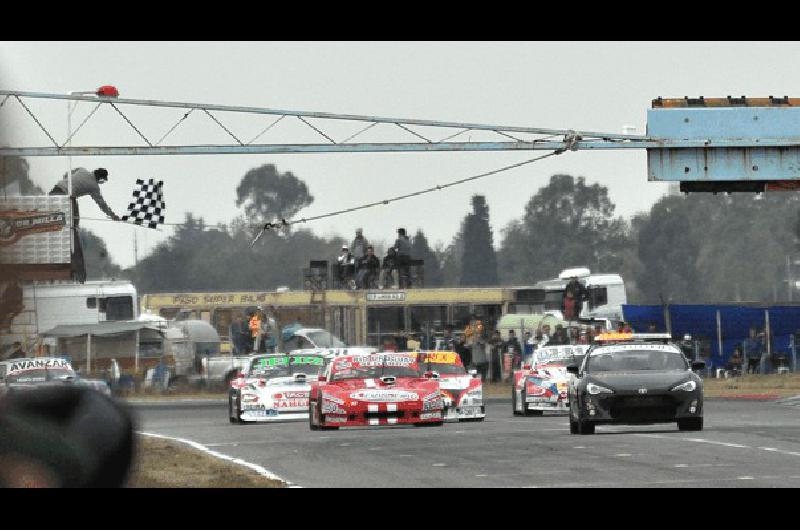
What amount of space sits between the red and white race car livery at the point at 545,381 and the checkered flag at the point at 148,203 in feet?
56.5

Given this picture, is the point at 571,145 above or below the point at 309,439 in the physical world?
above

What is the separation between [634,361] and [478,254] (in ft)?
303

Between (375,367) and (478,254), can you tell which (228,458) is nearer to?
(375,367)

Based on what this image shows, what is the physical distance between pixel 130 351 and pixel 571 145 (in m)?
13.4

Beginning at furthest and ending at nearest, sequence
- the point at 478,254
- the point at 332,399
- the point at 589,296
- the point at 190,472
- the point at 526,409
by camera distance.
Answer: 1. the point at 478,254
2. the point at 589,296
3. the point at 526,409
4. the point at 332,399
5. the point at 190,472

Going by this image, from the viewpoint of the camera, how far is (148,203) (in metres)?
47.7

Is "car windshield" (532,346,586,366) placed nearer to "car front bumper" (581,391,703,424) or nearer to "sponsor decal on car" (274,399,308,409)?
"sponsor decal on car" (274,399,308,409)

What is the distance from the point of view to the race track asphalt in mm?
15570

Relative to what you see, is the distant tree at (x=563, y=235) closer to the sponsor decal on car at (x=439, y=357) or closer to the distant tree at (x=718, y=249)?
the distant tree at (x=718, y=249)

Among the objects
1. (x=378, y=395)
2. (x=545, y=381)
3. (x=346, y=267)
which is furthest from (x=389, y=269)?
(x=378, y=395)

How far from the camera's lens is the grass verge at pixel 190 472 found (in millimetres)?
15812
